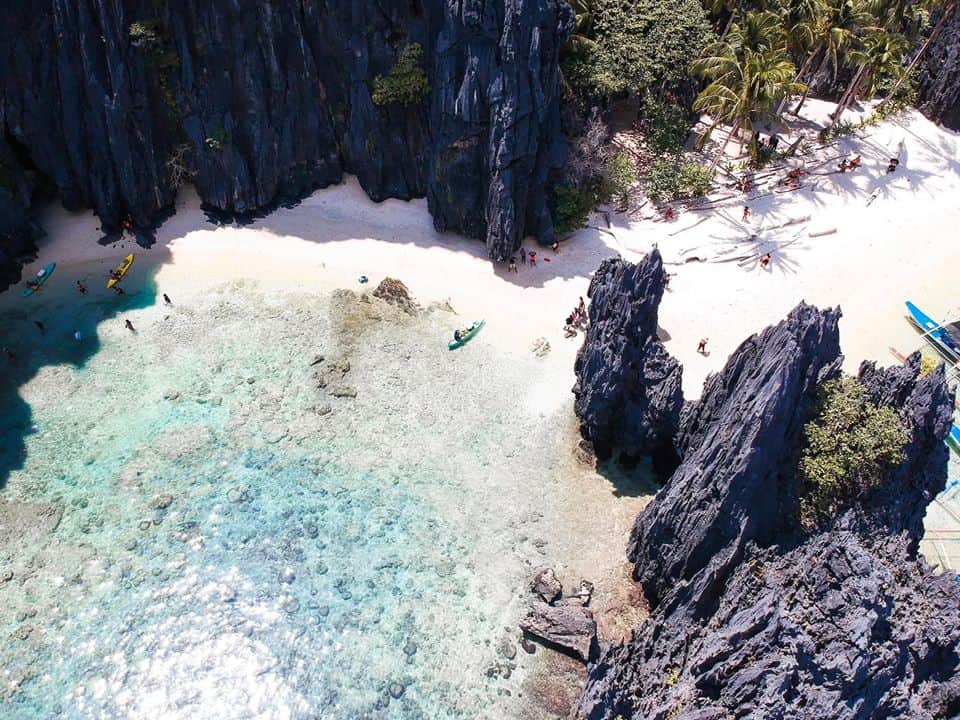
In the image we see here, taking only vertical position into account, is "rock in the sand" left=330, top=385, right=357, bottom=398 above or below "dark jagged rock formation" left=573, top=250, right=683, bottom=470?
below

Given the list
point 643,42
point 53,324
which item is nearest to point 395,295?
point 53,324

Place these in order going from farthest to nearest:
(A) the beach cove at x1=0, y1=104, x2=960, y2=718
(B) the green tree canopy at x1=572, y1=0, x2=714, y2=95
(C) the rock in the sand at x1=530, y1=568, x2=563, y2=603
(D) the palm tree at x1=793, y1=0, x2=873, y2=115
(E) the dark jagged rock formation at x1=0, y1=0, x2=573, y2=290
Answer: (D) the palm tree at x1=793, y1=0, x2=873, y2=115 → (B) the green tree canopy at x1=572, y1=0, x2=714, y2=95 → (E) the dark jagged rock formation at x1=0, y1=0, x2=573, y2=290 → (C) the rock in the sand at x1=530, y1=568, x2=563, y2=603 → (A) the beach cove at x1=0, y1=104, x2=960, y2=718

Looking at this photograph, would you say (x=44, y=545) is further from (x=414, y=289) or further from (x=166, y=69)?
(x=166, y=69)

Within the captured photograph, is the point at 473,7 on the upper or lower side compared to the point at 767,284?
upper

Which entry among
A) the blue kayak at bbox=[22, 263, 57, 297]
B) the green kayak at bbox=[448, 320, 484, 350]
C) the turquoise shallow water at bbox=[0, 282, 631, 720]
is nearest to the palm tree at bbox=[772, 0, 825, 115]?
the green kayak at bbox=[448, 320, 484, 350]

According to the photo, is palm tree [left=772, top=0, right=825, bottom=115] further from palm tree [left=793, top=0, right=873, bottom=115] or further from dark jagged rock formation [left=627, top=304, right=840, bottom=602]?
dark jagged rock formation [left=627, top=304, right=840, bottom=602]

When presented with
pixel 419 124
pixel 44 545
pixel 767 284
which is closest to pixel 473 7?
pixel 419 124
